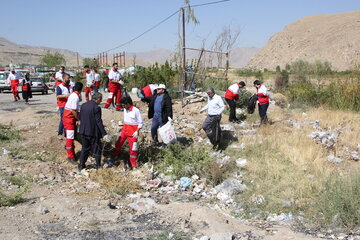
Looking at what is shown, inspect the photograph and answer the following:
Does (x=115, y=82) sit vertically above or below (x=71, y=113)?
above

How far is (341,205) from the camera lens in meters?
5.11

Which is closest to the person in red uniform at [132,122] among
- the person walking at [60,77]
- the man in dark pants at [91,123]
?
the man in dark pants at [91,123]

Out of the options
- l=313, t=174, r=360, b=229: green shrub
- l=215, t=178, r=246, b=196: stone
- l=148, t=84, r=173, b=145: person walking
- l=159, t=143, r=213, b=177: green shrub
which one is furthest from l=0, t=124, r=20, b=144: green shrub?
l=313, t=174, r=360, b=229: green shrub

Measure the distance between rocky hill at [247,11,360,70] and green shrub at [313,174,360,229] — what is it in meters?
55.1

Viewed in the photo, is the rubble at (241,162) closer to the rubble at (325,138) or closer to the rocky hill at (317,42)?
the rubble at (325,138)

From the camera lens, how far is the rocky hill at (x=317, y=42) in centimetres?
6112

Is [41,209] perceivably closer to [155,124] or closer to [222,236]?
[222,236]

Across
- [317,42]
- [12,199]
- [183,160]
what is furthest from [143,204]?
[317,42]

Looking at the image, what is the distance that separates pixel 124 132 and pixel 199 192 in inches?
73.5

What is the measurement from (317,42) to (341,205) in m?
71.3

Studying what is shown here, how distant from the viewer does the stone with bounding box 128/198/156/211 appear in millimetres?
5428

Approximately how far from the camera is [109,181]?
6.23 m

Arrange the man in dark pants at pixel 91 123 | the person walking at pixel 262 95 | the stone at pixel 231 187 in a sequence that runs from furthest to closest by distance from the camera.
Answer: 1. the person walking at pixel 262 95
2. the man in dark pants at pixel 91 123
3. the stone at pixel 231 187

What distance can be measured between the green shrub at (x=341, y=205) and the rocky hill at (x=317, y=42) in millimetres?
55136
